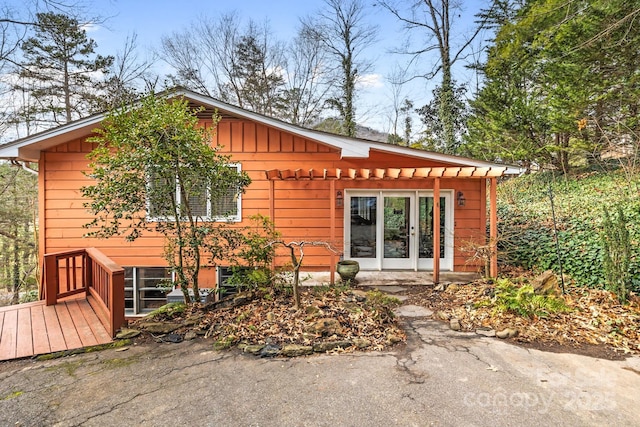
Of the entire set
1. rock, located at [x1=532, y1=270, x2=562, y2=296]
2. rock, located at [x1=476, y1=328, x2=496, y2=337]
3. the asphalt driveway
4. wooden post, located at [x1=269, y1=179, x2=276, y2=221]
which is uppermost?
wooden post, located at [x1=269, y1=179, x2=276, y2=221]

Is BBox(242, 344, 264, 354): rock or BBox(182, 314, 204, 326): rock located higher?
BBox(182, 314, 204, 326): rock

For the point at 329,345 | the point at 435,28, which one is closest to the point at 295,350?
the point at 329,345

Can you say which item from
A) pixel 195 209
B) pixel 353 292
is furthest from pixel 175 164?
pixel 353 292

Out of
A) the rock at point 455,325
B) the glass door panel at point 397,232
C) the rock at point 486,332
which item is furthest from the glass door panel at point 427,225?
the rock at point 486,332

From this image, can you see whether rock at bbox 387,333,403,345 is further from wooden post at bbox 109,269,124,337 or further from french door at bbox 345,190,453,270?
wooden post at bbox 109,269,124,337

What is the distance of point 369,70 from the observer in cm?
1623

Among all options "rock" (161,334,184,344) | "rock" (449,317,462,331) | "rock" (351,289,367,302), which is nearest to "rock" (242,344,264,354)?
"rock" (161,334,184,344)

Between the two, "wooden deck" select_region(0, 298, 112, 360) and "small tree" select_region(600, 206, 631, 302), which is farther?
"small tree" select_region(600, 206, 631, 302)

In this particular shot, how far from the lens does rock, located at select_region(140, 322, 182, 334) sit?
4095 millimetres

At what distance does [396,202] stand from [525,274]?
2843 millimetres

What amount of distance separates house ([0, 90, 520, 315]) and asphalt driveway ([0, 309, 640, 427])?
2790 mm

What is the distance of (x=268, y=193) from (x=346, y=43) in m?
12.8

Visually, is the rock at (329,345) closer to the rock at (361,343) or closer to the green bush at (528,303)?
the rock at (361,343)

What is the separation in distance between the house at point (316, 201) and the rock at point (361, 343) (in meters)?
2.30
